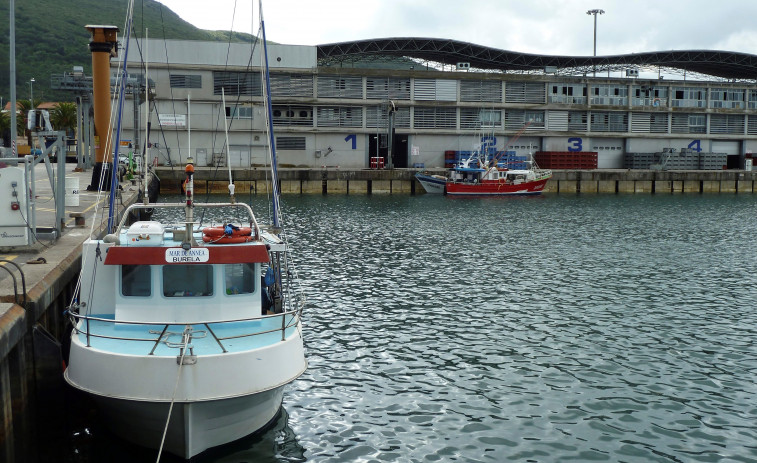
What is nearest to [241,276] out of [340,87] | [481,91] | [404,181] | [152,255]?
[152,255]

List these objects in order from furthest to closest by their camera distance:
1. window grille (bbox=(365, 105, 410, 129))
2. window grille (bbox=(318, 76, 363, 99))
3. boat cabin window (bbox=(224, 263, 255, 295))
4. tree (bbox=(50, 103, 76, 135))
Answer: tree (bbox=(50, 103, 76, 135)), window grille (bbox=(365, 105, 410, 129)), window grille (bbox=(318, 76, 363, 99)), boat cabin window (bbox=(224, 263, 255, 295))

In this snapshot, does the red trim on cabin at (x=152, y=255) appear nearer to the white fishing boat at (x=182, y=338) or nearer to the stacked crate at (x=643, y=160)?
the white fishing boat at (x=182, y=338)

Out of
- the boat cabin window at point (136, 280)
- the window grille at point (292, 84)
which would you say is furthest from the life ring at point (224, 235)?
the window grille at point (292, 84)

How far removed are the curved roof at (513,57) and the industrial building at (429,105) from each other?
19cm

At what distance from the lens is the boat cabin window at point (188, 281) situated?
44.8 ft

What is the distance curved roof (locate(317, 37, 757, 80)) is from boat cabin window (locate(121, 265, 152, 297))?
74.6 m

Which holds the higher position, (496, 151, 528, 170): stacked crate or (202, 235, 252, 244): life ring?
(496, 151, 528, 170): stacked crate

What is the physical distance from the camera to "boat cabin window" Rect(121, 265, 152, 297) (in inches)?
534

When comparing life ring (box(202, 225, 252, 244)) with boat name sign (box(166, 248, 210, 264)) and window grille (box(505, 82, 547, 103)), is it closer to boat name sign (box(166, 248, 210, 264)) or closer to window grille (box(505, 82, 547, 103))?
boat name sign (box(166, 248, 210, 264))

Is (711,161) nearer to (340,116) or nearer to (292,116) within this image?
(340,116)

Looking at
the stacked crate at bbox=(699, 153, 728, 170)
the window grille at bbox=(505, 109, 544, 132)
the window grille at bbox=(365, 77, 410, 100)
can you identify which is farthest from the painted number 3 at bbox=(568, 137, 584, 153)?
the window grille at bbox=(365, 77, 410, 100)

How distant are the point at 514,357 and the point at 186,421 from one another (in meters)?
9.58

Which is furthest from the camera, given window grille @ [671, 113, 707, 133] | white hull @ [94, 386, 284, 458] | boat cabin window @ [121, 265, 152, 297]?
window grille @ [671, 113, 707, 133]

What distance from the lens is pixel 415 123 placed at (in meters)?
82.4
